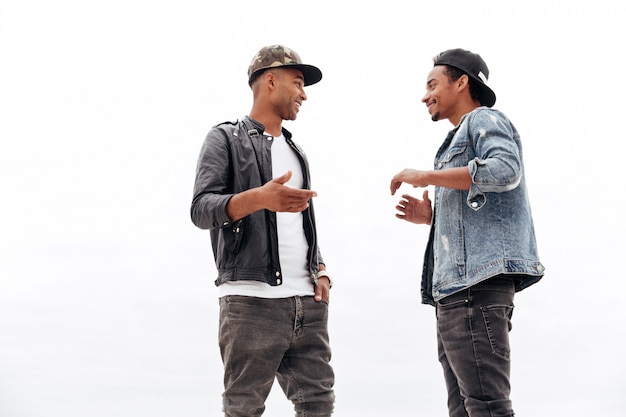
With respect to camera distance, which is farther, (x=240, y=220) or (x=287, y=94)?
(x=287, y=94)

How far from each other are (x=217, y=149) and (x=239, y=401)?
142 centimetres

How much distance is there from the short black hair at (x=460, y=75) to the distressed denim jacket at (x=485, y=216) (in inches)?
12.0

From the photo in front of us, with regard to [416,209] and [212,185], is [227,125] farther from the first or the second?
[416,209]

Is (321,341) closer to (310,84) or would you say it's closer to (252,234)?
(252,234)

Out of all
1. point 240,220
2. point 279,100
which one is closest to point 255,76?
point 279,100

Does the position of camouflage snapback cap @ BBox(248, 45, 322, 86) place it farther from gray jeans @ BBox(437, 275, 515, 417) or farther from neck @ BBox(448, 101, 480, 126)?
gray jeans @ BBox(437, 275, 515, 417)

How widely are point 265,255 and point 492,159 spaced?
135cm

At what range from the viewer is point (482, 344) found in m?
3.62

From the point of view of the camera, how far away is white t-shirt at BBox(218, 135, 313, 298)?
4027 millimetres

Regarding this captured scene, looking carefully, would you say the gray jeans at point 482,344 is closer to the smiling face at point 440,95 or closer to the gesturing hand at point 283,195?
the gesturing hand at point 283,195

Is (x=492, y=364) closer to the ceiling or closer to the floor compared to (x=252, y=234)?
closer to the floor

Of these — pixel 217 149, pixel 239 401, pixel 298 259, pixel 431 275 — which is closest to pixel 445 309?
pixel 431 275

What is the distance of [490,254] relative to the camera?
372 cm

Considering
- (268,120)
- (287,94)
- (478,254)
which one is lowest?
(478,254)
